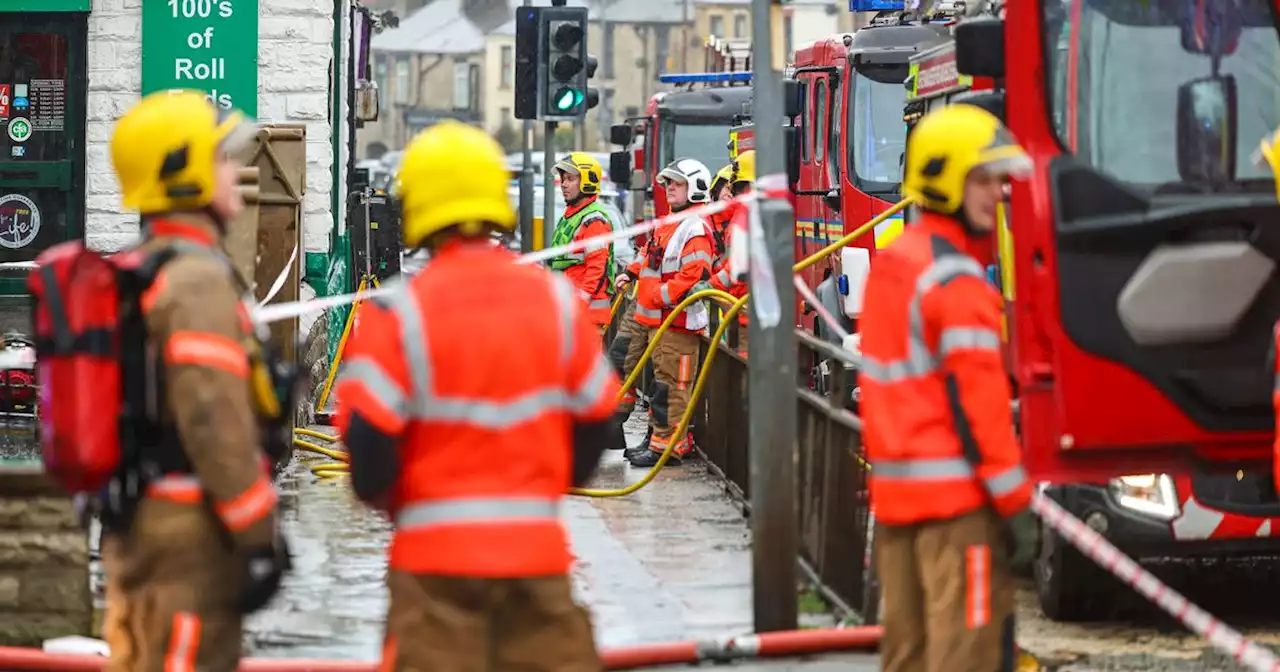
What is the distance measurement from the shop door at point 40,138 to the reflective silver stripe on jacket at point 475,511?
435 inches

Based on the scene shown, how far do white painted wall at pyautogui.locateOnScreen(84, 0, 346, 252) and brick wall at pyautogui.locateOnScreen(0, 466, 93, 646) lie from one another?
24.3 ft

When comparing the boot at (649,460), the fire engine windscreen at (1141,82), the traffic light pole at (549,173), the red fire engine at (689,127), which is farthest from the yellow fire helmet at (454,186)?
the red fire engine at (689,127)

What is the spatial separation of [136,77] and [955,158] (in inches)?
394

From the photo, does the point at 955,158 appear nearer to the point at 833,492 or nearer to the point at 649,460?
the point at 833,492

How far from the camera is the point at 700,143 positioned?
29.8 meters

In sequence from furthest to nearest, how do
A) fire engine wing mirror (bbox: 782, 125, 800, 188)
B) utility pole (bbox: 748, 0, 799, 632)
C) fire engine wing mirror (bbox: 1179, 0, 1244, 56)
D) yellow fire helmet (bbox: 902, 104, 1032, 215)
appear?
fire engine wing mirror (bbox: 782, 125, 800, 188)
fire engine wing mirror (bbox: 1179, 0, 1244, 56)
utility pole (bbox: 748, 0, 799, 632)
yellow fire helmet (bbox: 902, 104, 1032, 215)

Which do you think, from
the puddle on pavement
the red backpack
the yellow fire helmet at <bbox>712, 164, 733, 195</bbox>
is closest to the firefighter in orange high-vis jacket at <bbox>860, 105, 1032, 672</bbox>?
the red backpack

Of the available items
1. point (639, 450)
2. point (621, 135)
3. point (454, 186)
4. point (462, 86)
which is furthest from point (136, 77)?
point (462, 86)

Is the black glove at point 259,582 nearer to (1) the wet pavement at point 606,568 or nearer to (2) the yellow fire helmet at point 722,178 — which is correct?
(1) the wet pavement at point 606,568

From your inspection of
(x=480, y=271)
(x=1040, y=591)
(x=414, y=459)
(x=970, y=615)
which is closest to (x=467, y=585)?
(x=414, y=459)

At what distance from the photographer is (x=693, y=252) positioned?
526 inches

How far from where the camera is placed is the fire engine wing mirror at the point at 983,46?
8.65 metres

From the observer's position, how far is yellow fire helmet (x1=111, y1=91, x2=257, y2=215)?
5309 mm

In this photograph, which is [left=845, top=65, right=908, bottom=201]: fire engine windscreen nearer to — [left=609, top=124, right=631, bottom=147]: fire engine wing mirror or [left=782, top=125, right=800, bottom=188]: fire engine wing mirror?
[left=782, top=125, right=800, bottom=188]: fire engine wing mirror
